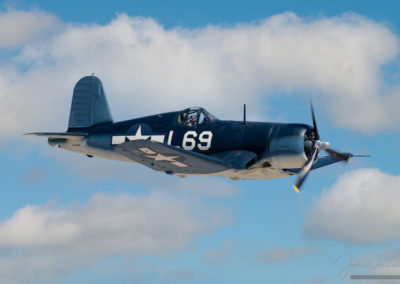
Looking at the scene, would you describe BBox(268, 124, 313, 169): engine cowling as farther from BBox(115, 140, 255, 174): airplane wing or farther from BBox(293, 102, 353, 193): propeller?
BBox(115, 140, 255, 174): airplane wing

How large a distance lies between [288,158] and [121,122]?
6.84m

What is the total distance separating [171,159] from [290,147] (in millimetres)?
3730

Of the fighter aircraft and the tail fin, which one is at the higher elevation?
the tail fin

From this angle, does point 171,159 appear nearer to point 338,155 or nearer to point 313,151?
point 313,151

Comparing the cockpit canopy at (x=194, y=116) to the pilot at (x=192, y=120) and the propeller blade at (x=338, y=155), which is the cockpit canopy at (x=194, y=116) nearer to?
the pilot at (x=192, y=120)

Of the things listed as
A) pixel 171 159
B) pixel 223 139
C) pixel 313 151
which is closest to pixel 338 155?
pixel 313 151

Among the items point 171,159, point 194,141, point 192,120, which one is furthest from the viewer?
point 192,120

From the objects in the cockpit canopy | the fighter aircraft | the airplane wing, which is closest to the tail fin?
the fighter aircraft

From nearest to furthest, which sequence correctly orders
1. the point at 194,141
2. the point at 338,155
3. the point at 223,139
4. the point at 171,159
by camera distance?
the point at 171,159 < the point at 223,139 < the point at 194,141 < the point at 338,155

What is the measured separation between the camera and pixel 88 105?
87.8 ft

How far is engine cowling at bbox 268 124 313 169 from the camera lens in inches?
811

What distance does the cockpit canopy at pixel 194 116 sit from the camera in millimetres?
22547

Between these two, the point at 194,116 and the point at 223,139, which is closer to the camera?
the point at 223,139

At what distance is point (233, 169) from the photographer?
20.7 metres
